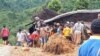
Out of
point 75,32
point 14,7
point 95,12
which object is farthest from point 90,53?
point 14,7

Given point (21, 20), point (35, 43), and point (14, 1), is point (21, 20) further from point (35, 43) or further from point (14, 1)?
point (35, 43)

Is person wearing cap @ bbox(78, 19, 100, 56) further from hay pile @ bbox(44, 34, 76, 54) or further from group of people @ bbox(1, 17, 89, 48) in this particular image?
hay pile @ bbox(44, 34, 76, 54)

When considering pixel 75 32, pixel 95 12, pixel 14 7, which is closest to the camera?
pixel 75 32

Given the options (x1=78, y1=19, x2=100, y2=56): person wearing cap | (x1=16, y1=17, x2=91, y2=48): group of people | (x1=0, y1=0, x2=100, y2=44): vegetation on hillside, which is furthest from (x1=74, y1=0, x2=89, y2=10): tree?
(x1=78, y1=19, x2=100, y2=56): person wearing cap

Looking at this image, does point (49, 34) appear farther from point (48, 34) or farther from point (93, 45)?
point (93, 45)

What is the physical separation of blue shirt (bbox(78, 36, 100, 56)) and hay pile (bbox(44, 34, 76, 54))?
11245 millimetres

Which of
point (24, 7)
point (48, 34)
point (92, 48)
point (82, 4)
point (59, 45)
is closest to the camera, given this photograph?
point (92, 48)

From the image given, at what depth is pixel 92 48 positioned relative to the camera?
10.3 feet

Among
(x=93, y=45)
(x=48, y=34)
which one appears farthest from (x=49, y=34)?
(x=93, y=45)

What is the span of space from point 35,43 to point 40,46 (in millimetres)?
280

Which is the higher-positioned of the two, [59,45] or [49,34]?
[49,34]

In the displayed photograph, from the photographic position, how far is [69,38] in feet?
49.0

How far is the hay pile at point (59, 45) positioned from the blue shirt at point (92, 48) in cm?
1124

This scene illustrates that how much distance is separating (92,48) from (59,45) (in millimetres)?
11447
